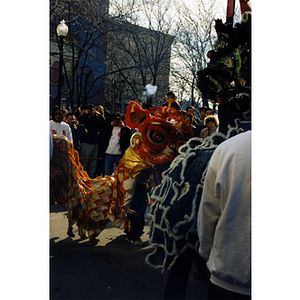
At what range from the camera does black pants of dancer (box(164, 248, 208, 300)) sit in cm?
153

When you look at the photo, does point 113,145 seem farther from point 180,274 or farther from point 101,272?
point 180,274

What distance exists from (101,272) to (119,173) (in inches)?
28.2

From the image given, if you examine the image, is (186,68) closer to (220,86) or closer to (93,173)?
(220,86)

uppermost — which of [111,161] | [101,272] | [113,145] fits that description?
[113,145]

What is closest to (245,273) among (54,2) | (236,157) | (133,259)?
(236,157)

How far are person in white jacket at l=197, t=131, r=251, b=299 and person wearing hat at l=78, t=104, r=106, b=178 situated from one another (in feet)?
3.63

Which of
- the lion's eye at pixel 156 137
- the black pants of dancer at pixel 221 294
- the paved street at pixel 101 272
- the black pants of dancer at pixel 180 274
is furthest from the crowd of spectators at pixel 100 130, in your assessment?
the black pants of dancer at pixel 221 294

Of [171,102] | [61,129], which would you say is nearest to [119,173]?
[61,129]

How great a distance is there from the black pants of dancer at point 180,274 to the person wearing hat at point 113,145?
0.94m

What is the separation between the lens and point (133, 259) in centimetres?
177

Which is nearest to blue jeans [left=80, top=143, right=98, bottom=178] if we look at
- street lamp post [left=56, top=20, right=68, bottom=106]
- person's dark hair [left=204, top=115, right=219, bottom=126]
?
street lamp post [left=56, top=20, right=68, bottom=106]

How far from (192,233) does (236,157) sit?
553 millimetres

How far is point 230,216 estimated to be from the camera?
1106 millimetres

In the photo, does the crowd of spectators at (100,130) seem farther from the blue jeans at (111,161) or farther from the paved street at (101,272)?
the paved street at (101,272)
